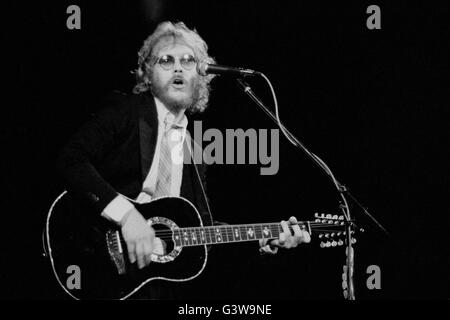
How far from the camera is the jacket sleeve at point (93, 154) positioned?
6.10 feet

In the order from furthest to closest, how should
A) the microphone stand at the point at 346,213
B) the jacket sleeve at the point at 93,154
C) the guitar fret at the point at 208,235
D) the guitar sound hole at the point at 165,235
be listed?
the guitar fret at the point at 208,235 < the guitar sound hole at the point at 165,235 < the jacket sleeve at the point at 93,154 < the microphone stand at the point at 346,213

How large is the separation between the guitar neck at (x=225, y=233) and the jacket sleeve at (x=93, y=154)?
0.35 metres

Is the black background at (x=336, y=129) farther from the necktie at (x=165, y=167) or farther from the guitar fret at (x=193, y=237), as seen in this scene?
the guitar fret at (x=193, y=237)

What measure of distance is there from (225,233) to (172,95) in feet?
2.22

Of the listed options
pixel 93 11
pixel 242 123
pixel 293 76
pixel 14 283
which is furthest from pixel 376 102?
pixel 14 283

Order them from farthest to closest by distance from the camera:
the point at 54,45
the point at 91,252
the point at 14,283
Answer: the point at 54,45 → the point at 14,283 → the point at 91,252

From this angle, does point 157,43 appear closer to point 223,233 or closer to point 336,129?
point 223,233

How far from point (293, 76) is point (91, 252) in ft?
4.67

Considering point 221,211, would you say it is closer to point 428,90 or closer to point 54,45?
point 54,45

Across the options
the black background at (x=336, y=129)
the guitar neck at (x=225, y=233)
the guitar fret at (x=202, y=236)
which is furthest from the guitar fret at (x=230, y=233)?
the black background at (x=336, y=129)

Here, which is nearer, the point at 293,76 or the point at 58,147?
the point at 58,147

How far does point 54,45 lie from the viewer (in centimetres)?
224

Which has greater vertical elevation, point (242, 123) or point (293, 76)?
point (293, 76)

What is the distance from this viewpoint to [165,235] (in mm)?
1983
